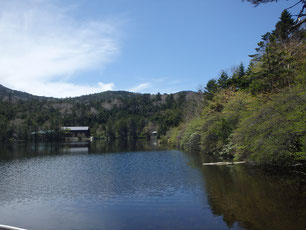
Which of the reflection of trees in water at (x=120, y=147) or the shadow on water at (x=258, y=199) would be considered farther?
the reflection of trees in water at (x=120, y=147)

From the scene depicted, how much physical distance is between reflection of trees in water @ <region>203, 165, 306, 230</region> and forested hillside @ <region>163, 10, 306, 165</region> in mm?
2494

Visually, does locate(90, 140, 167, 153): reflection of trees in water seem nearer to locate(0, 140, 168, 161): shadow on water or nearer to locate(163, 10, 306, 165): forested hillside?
locate(0, 140, 168, 161): shadow on water

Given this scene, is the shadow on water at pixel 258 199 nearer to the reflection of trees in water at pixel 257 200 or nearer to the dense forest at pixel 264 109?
Result: the reflection of trees in water at pixel 257 200

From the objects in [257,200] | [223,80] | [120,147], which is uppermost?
[223,80]

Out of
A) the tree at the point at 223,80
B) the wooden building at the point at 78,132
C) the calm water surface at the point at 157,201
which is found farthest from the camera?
the wooden building at the point at 78,132

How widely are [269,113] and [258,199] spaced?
929 centimetres

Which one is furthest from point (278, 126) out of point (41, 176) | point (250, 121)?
point (41, 176)

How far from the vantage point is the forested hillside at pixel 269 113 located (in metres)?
20.1

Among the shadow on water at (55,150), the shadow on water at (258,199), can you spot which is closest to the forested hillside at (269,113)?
the shadow on water at (258,199)

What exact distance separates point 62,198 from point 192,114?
59.4 metres

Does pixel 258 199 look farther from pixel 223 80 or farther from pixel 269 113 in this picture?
pixel 223 80

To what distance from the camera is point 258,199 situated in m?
16.5

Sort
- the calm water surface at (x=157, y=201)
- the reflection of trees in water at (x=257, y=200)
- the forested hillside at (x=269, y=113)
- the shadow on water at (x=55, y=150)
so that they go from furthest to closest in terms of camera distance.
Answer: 1. the shadow on water at (x=55, y=150)
2. the forested hillside at (x=269, y=113)
3. the calm water surface at (x=157, y=201)
4. the reflection of trees in water at (x=257, y=200)

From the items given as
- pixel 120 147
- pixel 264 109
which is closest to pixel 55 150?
pixel 120 147
